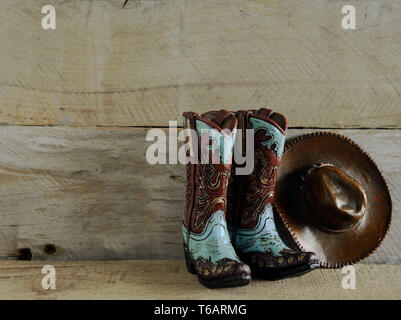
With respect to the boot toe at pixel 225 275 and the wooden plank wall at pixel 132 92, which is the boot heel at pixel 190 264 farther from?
the wooden plank wall at pixel 132 92

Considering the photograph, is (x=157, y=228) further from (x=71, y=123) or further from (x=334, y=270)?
(x=334, y=270)

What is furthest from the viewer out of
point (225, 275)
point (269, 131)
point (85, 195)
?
point (85, 195)

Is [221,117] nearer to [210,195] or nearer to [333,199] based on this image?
[210,195]

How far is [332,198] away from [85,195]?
685 millimetres

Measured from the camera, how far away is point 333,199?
3.78ft

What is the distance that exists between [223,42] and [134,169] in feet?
1.48

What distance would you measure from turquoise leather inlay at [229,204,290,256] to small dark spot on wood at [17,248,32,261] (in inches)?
24.0

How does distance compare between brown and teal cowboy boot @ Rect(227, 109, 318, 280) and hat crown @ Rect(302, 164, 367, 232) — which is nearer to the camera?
brown and teal cowboy boot @ Rect(227, 109, 318, 280)

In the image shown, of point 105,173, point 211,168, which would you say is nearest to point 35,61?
point 105,173

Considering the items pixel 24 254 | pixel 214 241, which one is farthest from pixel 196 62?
pixel 24 254

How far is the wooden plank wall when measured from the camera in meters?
1.27

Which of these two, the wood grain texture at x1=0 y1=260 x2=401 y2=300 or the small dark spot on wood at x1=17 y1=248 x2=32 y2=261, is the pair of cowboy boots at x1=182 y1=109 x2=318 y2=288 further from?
the small dark spot on wood at x1=17 y1=248 x2=32 y2=261

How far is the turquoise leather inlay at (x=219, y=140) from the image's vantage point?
0.99 m

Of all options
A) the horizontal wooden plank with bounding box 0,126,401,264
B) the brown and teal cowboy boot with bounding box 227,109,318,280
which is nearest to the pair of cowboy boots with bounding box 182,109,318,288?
the brown and teal cowboy boot with bounding box 227,109,318,280
